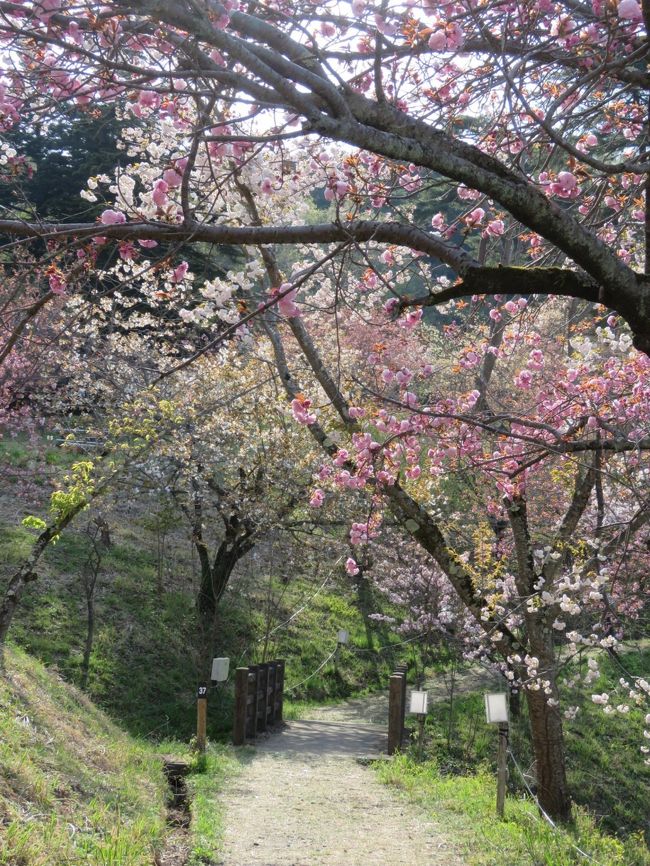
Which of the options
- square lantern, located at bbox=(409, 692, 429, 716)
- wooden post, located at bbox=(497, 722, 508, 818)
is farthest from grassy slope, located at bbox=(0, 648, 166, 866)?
square lantern, located at bbox=(409, 692, 429, 716)

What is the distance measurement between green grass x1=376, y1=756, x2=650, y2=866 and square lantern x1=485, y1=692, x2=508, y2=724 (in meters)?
0.83

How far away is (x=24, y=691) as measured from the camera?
746cm

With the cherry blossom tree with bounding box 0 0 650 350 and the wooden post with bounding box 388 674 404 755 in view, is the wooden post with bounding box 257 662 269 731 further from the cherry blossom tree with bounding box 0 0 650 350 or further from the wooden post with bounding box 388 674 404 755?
the cherry blossom tree with bounding box 0 0 650 350

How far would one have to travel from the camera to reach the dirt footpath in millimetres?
6199

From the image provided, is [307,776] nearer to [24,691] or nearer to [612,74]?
[24,691]

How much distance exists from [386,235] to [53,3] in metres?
1.74

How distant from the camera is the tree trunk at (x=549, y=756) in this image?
24.9 feet

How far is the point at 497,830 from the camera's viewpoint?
6.88 m

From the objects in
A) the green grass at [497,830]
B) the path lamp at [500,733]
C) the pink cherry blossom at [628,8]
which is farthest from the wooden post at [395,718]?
the pink cherry blossom at [628,8]

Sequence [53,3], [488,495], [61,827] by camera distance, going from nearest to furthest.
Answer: [53,3] < [61,827] < [488,495]

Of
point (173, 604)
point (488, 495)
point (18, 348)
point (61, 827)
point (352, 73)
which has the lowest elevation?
point (61, 827)

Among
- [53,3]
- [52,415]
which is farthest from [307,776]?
[52,415]

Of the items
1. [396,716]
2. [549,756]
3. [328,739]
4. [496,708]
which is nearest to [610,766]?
[396,716]

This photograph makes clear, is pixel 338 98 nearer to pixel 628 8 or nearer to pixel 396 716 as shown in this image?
pixel 628 8
